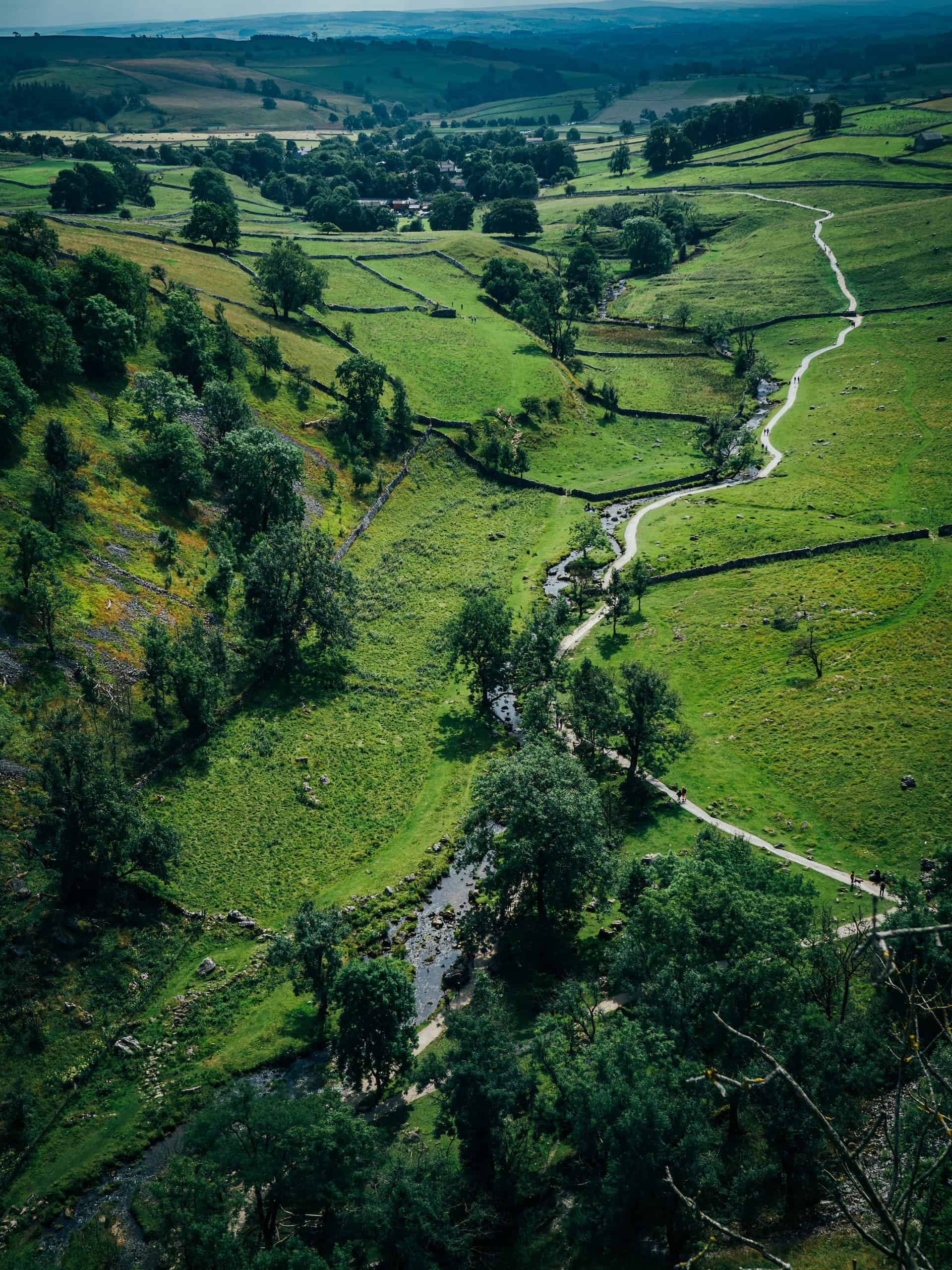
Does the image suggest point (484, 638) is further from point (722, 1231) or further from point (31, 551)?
point (722, 1231)

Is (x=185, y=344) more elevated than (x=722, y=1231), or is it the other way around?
(x=722, y=1231)

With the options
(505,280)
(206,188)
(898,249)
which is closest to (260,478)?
(505,280)

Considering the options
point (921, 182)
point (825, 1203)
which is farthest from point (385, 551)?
point (921, 182)

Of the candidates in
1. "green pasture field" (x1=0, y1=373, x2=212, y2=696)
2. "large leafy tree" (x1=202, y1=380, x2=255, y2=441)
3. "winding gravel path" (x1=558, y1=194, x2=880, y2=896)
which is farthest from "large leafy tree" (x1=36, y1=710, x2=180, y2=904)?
"large leafy tree" (x1=202, y1=380, x2=255, y2=441)

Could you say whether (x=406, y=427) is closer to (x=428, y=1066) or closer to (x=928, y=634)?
(x=928, y=634)

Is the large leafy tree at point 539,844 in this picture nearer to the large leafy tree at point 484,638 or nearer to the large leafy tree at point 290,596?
the large leafy tree at point 484,638

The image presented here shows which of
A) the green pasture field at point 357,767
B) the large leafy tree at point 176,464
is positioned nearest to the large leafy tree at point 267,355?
the large leafy tree at point 176,464
